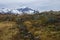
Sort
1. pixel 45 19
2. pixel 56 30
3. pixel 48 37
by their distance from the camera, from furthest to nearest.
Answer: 1. pixel 45 19
2. pixel 56 30
3. pixel 48 37

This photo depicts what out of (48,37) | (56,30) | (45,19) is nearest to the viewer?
(48,37)

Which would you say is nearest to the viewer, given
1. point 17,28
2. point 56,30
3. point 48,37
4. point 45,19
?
point 48,37

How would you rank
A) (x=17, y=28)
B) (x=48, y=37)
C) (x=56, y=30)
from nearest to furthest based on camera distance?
(x=48, y=37), (x=56, y=30), (x=17, y=28)

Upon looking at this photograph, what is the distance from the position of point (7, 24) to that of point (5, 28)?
5.67 ft

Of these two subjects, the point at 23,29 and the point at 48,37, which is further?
the point at 23,29

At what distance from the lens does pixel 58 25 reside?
28859 mm

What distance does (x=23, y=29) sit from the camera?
91.9ft

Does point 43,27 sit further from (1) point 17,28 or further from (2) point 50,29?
(1) point 17,28

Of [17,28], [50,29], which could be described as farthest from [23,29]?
[50,29]

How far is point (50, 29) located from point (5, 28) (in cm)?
655

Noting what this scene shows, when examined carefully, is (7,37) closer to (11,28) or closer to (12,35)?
(12,35)

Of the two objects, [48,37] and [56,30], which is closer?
[48,37]

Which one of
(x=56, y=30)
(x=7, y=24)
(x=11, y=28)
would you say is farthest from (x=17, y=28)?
(x=56, y=30)

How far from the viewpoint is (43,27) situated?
94.4 ft
